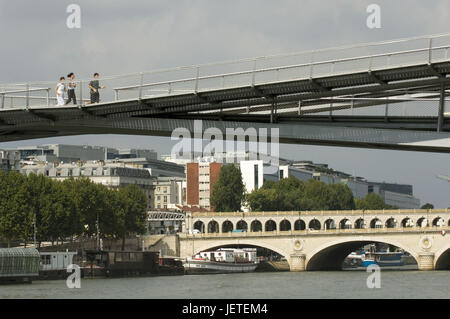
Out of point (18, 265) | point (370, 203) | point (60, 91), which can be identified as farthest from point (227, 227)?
point (60, 91)

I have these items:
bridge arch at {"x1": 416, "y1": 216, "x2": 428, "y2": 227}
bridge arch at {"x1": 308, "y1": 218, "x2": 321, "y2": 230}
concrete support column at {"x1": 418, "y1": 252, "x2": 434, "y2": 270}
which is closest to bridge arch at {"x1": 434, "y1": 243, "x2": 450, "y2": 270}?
concrete support column at {"x1": 418, "y1": 252, "x2": 434, "y2": 270}

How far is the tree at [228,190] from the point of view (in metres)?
119

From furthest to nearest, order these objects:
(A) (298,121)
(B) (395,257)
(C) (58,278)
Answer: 1. (B) (395,257)
2. (C) (58,278)
3. (A) (298,121)

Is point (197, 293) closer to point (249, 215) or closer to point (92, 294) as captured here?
point (92, 294)

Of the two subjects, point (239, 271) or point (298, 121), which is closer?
point (298, 121)

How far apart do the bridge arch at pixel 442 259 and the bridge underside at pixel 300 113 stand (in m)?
66.3

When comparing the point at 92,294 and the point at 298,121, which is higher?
the point at 298,121

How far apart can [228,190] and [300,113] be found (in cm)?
9502

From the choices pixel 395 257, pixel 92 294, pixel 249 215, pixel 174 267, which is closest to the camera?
pixel 92 294

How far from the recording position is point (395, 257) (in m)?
120

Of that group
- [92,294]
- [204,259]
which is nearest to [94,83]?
[92,294]

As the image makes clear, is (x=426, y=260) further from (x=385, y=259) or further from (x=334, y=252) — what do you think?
(x=385, y=259)

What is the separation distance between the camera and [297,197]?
130 m
